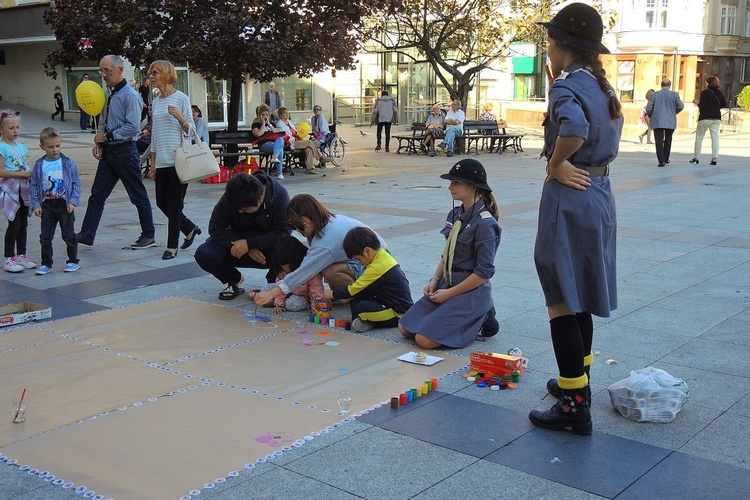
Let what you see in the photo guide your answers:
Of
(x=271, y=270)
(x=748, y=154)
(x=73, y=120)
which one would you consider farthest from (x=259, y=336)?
(x=73, y=120)

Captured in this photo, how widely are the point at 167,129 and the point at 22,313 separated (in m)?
2.89

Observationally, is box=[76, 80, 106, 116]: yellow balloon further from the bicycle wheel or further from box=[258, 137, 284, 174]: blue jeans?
the bicycle wheel

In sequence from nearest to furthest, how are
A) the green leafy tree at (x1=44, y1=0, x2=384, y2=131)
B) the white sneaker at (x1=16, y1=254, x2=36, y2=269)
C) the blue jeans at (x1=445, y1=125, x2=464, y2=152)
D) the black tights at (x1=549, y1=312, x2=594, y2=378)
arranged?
1. the black tights at (x1=549, y1=312, x2=594, y2=378)
2. the white sneaker at (x1=16, y1=254, x2=36, y2=269)
3. the green leafy tree at (x1=44, y1=0, x2=384, y2=131)
4. the blue jeans at (x1=445, y1=125, x2=464, y2=152)

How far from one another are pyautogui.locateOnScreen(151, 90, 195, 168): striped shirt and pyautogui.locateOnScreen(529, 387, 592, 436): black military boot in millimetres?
5362

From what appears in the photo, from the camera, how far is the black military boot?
12.5ft

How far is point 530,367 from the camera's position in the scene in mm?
4828

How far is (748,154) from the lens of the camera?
20.9 meters

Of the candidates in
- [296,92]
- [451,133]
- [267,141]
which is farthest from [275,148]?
[296,92]

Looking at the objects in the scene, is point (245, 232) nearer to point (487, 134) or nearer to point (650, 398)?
point (650, 398)

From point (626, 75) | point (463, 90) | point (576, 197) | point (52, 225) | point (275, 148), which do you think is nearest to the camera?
point (576, 197)

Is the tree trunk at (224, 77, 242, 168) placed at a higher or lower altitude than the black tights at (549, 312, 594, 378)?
higher

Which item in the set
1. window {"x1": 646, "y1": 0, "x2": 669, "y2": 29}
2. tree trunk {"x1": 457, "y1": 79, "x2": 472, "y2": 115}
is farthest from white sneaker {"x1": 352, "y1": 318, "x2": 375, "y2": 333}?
window {"x1": 646, "y1": 0, "x2": 669, "y2": 29}

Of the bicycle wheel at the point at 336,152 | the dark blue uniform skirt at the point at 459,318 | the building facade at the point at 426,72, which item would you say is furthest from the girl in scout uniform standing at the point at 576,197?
the building facade at the point at 426,72

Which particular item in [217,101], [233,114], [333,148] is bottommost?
[333,148]
